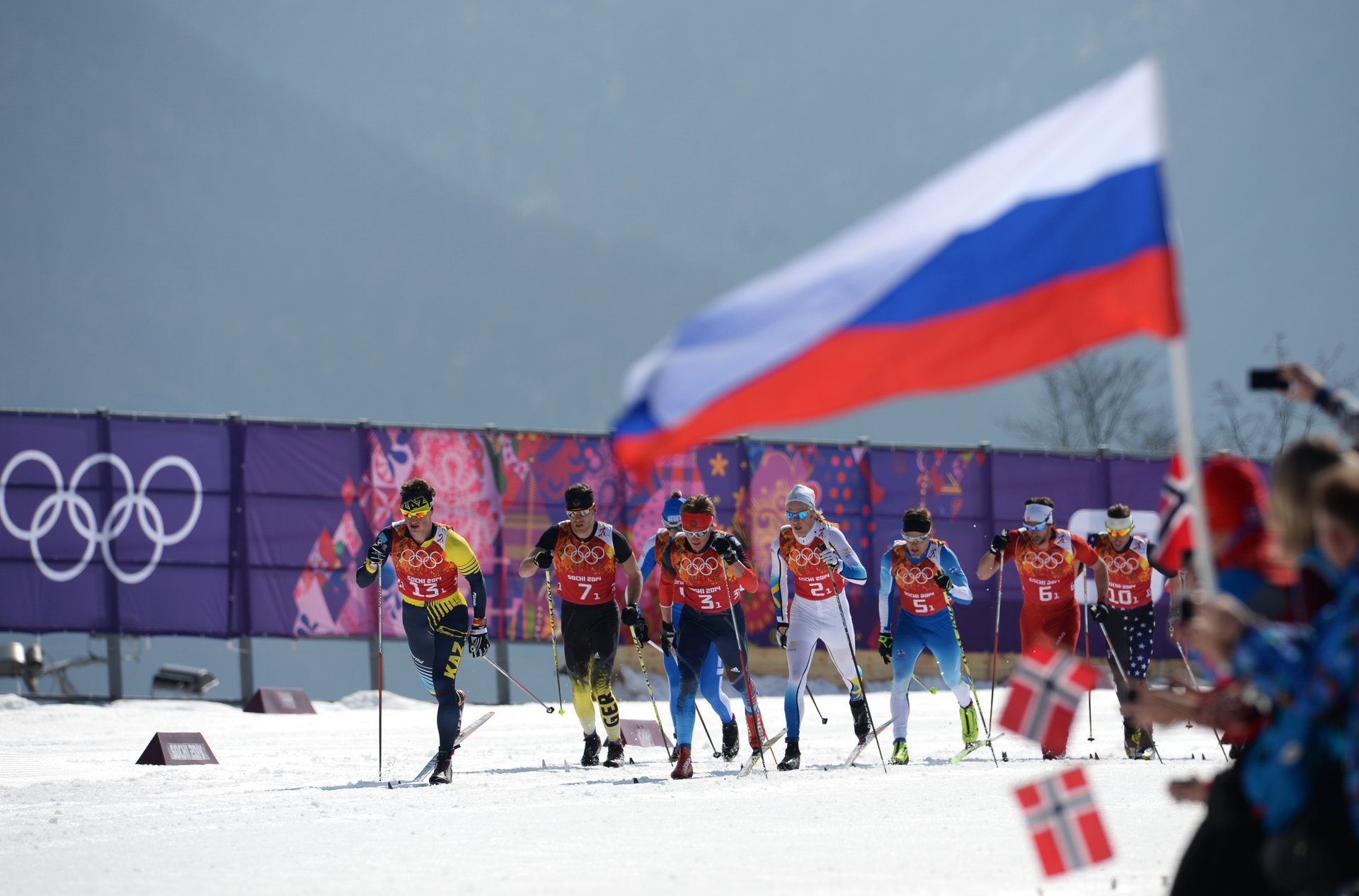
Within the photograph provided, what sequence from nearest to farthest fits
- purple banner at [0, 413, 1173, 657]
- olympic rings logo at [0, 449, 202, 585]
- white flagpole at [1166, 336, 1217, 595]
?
white flagpole at [1166, 336, 1217, 595], olympic rings logo at [0, 449, 202, 585], purple banner at [0, 413, 1173, 657]

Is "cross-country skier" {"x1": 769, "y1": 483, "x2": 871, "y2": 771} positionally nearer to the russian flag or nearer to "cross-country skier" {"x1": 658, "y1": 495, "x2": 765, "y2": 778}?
"cross-country skier" {"x1": 658, "y1": 495, "x2": 765, "y2": 778}

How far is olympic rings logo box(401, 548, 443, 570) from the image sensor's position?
11.9 meters

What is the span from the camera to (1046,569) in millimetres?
14305

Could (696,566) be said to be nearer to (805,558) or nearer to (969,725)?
(805,558)

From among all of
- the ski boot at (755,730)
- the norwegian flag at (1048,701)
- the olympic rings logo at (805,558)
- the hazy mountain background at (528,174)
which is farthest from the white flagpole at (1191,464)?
the hazy mountain background at (528,174)

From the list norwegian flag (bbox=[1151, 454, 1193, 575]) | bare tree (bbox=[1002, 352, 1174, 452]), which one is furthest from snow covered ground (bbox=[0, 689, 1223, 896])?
bare tree (bbox=[1002, 352, 1174, 452])

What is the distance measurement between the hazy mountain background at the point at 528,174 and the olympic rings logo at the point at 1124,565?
391 ft

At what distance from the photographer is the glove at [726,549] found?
1267 cm

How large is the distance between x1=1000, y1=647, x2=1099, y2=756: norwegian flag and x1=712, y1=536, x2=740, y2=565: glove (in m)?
7.99

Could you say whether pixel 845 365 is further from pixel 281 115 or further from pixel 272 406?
pixel 281 115

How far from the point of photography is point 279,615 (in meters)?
22.3

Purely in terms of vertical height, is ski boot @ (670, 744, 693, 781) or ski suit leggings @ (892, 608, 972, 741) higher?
ski suit leggings @ (892, 608, 972, 741)

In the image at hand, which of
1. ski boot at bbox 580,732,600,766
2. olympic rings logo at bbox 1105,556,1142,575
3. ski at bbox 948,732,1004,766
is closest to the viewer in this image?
ski at bbox 948,732,1004,766

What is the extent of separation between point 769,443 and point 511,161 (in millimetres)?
152738
